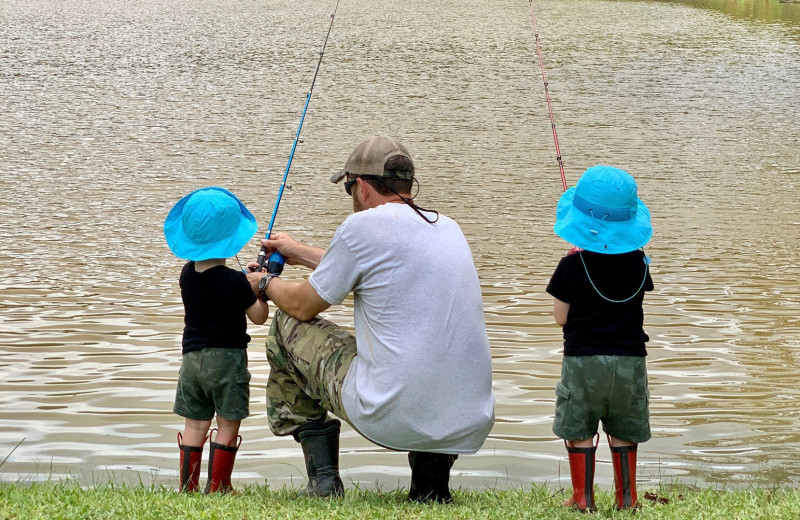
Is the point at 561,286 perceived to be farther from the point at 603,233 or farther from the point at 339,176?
the point at 339,176

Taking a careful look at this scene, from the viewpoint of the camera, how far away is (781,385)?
17.3ft

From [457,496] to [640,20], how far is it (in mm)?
26761

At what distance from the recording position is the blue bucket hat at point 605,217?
365cm

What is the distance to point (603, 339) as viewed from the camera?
3.63 metres

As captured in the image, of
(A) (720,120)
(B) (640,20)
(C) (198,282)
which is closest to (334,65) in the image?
(A) (720,120)

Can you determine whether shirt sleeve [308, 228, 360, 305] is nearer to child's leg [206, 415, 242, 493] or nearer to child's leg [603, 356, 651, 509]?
child's leg [206, 415, 242, 493]

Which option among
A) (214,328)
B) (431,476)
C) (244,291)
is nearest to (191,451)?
(214,328)

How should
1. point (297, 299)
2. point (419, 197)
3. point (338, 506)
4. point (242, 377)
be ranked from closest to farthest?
point (338, 506), point (297, 299), point (242, 377), point (419, 197)

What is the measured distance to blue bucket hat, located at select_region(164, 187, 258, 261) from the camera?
3.79m

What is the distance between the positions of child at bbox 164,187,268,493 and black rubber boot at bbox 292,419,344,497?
9.5 inches

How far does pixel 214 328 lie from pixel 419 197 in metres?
6.35

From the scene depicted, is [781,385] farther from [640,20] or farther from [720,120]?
[640,20]

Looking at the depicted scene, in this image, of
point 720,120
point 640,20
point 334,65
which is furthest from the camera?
point 640,20

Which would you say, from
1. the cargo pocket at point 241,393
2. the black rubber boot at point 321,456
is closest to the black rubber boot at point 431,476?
the black rubber boot at point 321,456
